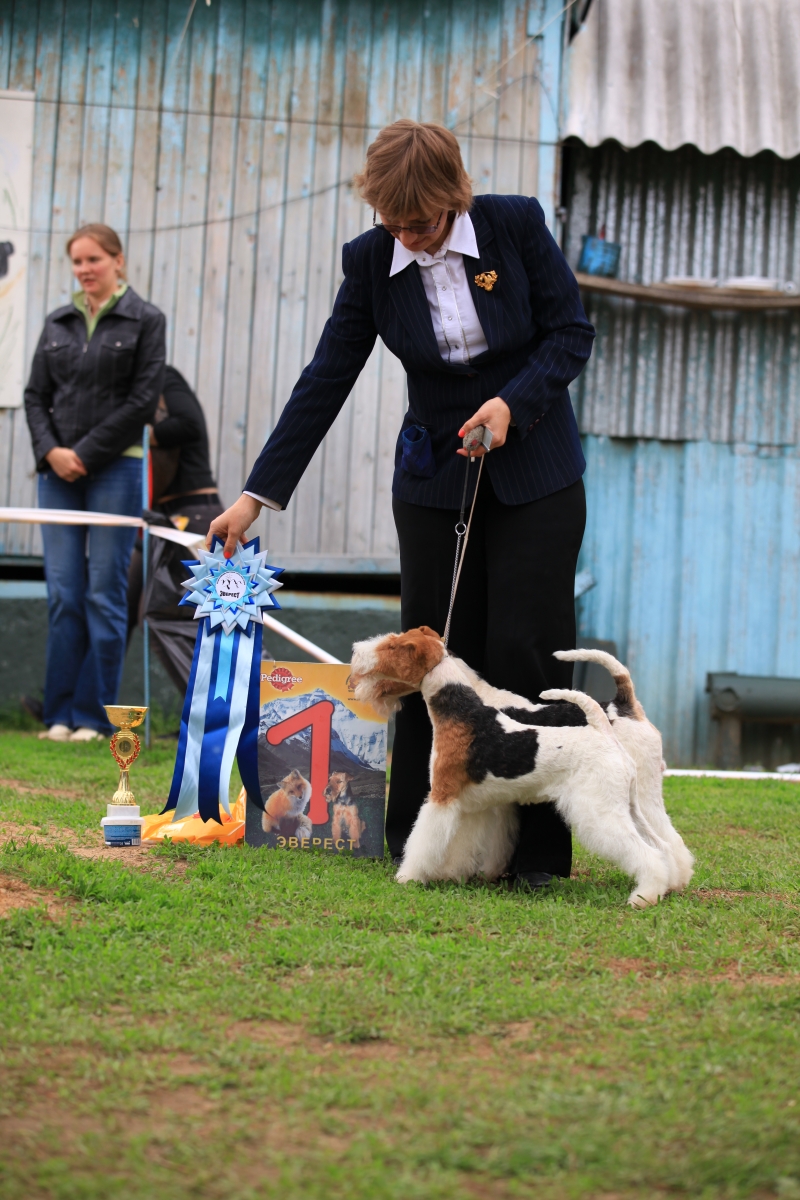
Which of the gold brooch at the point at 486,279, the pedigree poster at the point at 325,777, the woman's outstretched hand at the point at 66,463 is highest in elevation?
the gold brooch at the point at 486,279

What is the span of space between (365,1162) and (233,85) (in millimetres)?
6839

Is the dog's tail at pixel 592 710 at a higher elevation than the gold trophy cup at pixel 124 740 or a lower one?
higher

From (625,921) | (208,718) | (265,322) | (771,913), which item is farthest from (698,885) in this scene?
(265,322)

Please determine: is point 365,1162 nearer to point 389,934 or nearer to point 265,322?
point 389,934

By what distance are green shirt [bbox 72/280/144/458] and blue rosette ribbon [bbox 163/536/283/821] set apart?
2.48 m

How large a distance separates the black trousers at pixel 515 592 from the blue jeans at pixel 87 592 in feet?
9.35

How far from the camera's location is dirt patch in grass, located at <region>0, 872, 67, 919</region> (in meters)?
2.62

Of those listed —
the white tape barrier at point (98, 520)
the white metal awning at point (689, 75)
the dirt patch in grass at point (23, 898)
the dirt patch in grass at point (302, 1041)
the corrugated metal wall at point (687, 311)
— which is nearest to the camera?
the dirt patch in grass at point (302, 1041)

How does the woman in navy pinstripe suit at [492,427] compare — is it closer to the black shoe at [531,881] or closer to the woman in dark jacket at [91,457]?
the black shoe at [531,881]

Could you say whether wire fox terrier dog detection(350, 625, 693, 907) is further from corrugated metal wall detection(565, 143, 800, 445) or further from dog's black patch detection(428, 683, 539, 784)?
corrugated metal wall detection(565, 143, 800, 445)

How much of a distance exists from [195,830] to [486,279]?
1875 mm

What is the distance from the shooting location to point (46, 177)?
702 centimetres

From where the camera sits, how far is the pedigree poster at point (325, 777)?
3.45 m

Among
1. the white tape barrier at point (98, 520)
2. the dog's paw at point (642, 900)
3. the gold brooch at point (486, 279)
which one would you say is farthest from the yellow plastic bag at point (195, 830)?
the white tape barrier at point (98, 520)
